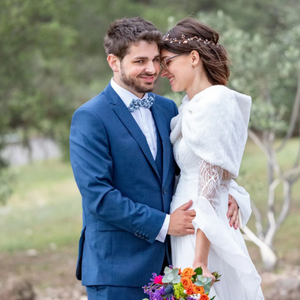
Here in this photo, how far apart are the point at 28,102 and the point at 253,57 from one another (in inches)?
139

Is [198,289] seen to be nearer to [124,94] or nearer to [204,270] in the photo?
[204,270]

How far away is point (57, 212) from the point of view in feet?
38.2

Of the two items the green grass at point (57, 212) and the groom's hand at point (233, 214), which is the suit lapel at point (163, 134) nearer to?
the groom's hand at point (233, 214)

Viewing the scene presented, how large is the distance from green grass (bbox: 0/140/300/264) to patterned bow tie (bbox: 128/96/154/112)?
3.37 m

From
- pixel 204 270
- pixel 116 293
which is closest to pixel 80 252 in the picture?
pixel 116 293

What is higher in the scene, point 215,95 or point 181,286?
point 215,95

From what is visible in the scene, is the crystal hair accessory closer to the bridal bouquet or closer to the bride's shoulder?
the bride's shoulder

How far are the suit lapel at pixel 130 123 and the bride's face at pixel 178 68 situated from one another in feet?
1.01

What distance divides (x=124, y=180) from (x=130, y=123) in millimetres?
317

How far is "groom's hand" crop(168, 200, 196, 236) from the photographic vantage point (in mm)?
2402

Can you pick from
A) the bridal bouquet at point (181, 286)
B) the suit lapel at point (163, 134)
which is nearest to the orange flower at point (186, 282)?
the bridal bouquet at point (181, 286)

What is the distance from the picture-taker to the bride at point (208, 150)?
2.30 metres

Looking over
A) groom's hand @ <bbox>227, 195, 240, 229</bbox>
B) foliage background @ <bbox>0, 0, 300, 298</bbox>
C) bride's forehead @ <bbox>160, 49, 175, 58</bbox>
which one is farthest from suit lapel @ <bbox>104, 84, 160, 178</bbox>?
foliage background @ <bbox>0, 0, 300, 298</bbox>

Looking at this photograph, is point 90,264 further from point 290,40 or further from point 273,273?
point 290,40
